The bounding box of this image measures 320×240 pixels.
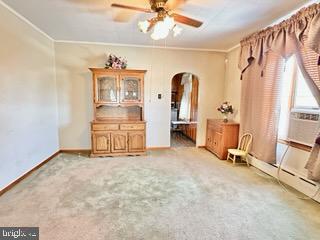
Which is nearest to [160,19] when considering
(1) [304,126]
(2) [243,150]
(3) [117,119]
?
(1) [304,126]

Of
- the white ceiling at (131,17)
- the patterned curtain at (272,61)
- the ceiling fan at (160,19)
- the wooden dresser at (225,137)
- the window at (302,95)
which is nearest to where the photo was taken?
the ceiling fan at (160,19)

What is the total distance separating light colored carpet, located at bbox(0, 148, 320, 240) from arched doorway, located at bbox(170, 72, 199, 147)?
7.23 feet

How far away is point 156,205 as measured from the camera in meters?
2.39

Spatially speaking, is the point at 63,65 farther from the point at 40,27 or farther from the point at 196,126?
the point at 196,126

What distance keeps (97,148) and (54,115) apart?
4.09 ft

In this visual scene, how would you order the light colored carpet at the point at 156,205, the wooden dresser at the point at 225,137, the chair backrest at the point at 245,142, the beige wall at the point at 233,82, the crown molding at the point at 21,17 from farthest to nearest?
the beige wall at the point at 233,82 < the wooden dresser at the point at 225,137 < the chair backrest at the point at 245,142 < the crown molding at the point at 21,17 < the light colored carpet at the point at 156,205

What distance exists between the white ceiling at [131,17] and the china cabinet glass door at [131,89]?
856 millimetres

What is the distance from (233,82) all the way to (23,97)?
4339 millimetres

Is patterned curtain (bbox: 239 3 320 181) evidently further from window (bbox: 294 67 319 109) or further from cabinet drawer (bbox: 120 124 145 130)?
cabinet drawer (bbox: 120 124 145 130)

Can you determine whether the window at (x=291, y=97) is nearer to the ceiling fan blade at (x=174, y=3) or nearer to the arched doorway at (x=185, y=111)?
the ceiling fan blade at (x=174, y=3)

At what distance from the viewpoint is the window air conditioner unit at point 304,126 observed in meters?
2.60

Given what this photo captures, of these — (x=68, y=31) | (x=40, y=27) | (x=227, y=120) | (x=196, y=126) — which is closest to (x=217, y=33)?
(x=227, y=120)

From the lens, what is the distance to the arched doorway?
221 inches

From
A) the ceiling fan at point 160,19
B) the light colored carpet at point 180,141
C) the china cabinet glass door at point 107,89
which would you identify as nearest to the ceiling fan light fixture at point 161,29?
the ceiling fan at point 160,19
